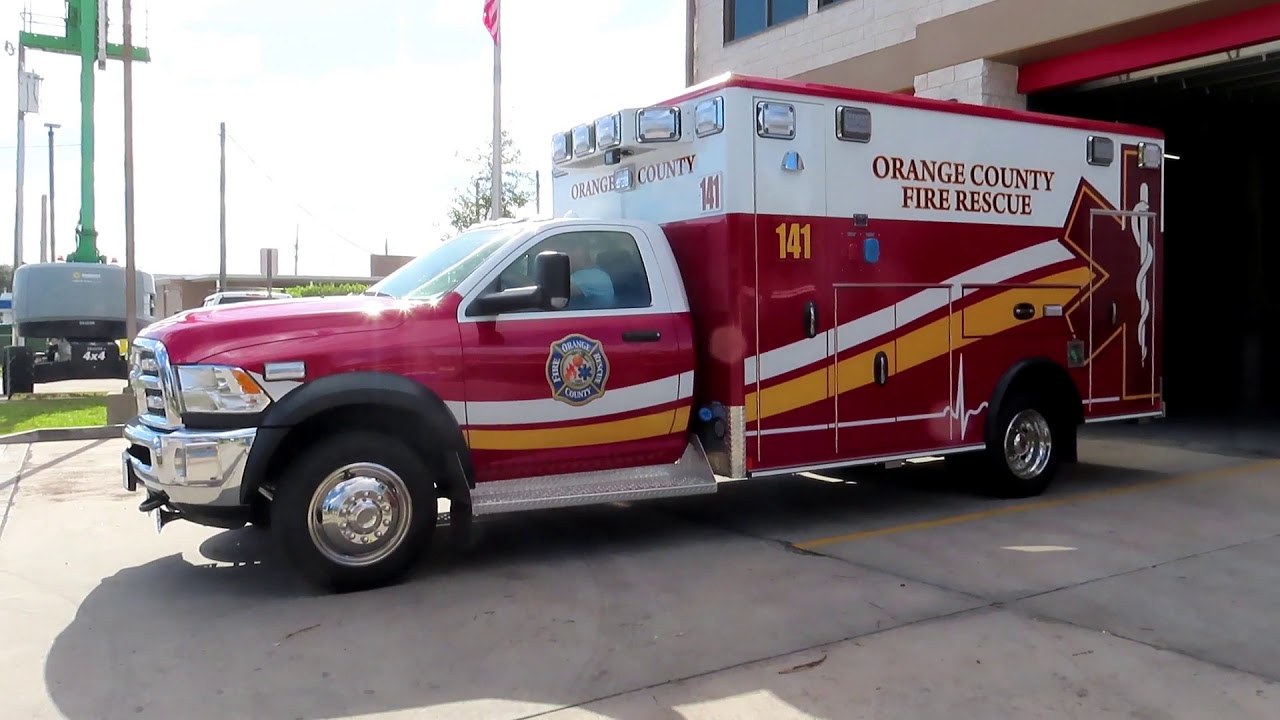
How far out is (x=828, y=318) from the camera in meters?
7.32

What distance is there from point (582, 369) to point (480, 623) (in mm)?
1722

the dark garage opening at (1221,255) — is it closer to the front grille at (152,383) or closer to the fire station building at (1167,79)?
the fire station building at (1167,79)

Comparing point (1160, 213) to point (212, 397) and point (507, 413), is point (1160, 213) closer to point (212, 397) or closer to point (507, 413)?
point (507, 413)

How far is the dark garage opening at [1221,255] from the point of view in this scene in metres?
17.6

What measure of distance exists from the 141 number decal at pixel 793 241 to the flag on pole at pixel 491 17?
38.0 ft

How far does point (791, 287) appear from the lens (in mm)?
7129

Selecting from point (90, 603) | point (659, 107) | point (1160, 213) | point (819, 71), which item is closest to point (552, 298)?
point (659, 107)

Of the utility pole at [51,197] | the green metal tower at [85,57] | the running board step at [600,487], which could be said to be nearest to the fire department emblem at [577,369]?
the running board step at [600,487]

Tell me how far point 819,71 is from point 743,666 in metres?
12.6

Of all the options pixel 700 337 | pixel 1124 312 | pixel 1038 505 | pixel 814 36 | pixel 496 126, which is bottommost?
pixel 1038 505

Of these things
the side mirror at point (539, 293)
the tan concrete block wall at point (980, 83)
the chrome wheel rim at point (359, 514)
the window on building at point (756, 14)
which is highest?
the window on building at point (756, 14)

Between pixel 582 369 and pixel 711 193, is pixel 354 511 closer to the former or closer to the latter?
pixel 582 369

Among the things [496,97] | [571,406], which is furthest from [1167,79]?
[571,406]

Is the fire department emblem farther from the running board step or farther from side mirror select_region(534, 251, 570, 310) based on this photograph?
the running board step
